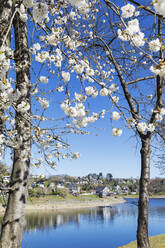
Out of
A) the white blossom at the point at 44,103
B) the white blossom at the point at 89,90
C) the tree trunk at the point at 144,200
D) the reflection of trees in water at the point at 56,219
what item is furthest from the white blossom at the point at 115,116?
the reflection of trees in water at the point at 56,219

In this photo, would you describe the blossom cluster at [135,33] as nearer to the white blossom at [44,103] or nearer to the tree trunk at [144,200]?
the white blossom at [44,103]

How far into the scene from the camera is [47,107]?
2586mm

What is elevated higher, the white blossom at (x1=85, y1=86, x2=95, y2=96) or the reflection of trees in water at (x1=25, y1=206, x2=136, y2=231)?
the white blossom at (x1=85, y1=86, x2=95, y2=96)

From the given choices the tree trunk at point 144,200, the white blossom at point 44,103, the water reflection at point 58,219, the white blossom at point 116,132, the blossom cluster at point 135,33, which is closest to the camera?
the blossom cluster at point 135,33

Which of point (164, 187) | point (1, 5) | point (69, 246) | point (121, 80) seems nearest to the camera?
point (1, 5)

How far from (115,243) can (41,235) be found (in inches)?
226

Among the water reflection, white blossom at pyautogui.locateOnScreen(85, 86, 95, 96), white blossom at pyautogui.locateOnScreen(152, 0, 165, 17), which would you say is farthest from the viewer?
the water reflection

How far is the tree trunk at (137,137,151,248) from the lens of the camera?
3.89 metres

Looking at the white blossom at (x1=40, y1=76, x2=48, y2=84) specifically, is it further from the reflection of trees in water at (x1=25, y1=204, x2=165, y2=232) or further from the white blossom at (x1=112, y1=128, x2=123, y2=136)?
the reflection of trees in water at (x1=25, y1=204, x2=165, y2=232)

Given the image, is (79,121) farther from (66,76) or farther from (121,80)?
(121,80)

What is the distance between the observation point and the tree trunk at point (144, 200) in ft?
12.8

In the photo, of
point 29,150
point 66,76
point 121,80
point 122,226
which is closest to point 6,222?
point 29,150

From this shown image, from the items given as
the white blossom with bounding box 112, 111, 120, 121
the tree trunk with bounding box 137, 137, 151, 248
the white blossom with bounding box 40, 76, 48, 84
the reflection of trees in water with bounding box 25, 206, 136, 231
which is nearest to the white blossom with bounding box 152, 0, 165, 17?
the white blossom with bounding box 112, 111, 120, 121

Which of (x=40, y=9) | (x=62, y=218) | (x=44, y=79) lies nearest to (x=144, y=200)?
(x=44, y=79)
